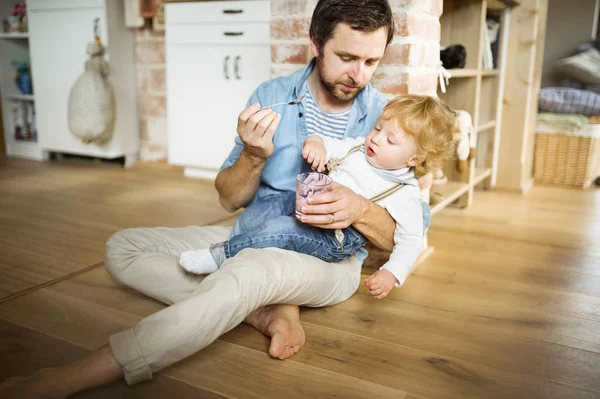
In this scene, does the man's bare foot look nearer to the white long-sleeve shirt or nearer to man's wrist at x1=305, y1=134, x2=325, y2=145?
the white long-sleeve shirt

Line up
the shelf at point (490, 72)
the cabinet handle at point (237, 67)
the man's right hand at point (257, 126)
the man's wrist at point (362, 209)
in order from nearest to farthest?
1. the man's right hand at point (257, 126)
2. the man's wrist at point (362, 209)
3. the shelf at point (490, 72)
4. the cabinet handle at point (237, 67)

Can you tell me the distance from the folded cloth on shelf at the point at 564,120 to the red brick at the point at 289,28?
74.4 inches

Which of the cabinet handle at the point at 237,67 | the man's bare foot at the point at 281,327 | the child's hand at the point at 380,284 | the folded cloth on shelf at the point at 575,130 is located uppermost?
the cabinet handle at the point at 237,67

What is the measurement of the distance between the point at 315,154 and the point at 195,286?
0.45 m

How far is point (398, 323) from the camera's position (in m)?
1.37

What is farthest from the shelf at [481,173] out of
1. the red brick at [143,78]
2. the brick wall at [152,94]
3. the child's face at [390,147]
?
the red brick at [143,78]

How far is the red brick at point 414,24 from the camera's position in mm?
1602

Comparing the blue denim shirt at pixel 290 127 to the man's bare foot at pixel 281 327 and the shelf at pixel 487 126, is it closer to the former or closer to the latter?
the man's bare foot at pixel 281 327

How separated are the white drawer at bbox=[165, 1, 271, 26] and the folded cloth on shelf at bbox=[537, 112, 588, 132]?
1.67 metres

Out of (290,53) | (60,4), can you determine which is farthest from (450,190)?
(60,4)

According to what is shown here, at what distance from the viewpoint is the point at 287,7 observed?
177 cm

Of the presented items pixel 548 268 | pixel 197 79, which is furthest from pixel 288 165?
pixel 197 79

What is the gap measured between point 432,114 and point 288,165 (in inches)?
16.2

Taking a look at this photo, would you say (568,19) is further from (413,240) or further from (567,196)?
(413,240)
